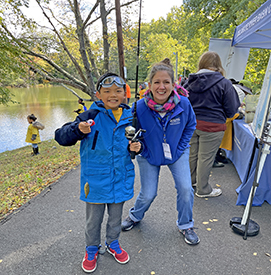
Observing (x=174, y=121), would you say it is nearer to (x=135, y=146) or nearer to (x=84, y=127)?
(x=135, y=146)

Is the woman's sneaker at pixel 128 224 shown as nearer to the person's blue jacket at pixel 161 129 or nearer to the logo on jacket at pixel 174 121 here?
the person's blue jacket at pixel 161 129

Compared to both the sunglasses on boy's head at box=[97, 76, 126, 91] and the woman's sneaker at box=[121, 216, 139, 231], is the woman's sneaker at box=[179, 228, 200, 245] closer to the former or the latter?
the woman's sneaker at box=[121, 216, 139, 231]

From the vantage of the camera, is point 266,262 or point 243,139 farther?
point 243,139

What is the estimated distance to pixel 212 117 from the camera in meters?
3.20

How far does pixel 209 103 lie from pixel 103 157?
2016 millimetres

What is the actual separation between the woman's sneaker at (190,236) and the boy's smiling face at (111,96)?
70.8 inches

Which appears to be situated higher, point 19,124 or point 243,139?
point 243,139

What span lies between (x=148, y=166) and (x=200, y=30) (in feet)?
68.9

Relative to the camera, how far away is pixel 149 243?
256 cm

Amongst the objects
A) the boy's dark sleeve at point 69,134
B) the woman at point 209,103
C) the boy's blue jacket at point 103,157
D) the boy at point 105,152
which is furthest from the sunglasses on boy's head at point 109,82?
the woman at point 209,103

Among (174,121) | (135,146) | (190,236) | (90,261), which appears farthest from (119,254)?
(174,121)

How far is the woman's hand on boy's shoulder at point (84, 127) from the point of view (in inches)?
69.2

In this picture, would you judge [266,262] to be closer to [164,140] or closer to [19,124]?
[164,140]

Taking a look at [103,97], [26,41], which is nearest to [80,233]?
[103,97]
